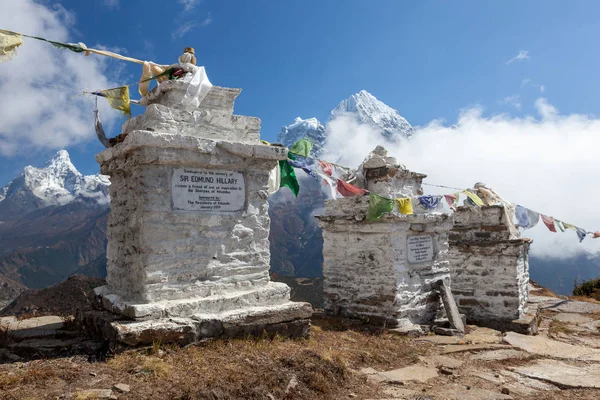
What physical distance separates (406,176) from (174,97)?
4786 millimetres

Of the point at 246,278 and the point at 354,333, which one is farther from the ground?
the point at 246,278

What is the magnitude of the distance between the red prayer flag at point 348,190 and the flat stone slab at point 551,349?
3.41 m

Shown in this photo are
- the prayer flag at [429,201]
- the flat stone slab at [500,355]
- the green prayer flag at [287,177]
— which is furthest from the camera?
the prayer flag at [429,201]

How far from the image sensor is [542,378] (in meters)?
5.22

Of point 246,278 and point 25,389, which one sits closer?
point 25,389

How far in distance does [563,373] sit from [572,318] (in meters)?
5.62

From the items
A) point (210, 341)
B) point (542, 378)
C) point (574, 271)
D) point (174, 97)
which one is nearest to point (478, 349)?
point (542, 378)

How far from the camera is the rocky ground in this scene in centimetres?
374

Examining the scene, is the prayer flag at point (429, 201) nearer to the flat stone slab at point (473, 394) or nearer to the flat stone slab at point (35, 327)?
the flat stone slab at point (473, 394)

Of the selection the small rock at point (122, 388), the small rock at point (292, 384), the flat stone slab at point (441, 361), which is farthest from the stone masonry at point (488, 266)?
the small rock at point (122, 388)

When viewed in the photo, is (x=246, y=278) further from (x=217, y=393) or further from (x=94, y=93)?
(x=94, y=93)

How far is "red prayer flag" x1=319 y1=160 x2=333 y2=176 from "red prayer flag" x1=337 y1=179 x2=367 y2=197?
52cm

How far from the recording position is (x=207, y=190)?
209 inches

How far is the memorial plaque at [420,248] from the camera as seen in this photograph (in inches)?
312
